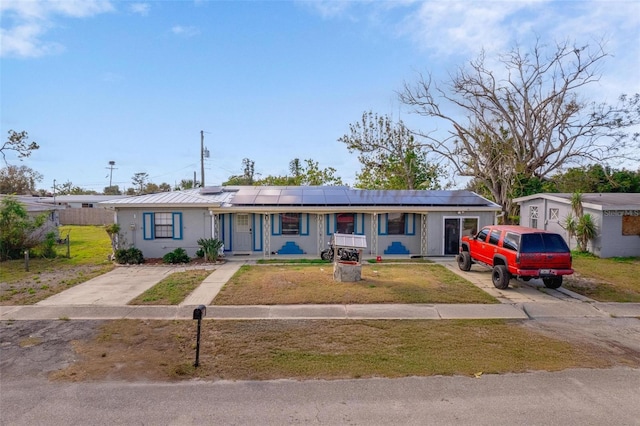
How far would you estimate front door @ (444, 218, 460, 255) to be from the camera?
17.9 meters

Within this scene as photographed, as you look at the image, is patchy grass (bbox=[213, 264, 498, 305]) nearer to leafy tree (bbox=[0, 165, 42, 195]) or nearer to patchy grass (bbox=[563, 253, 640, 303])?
patchy grass (bbox=[563, 253, 640, 303])

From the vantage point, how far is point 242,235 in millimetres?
18125

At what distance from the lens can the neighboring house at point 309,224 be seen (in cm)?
1705

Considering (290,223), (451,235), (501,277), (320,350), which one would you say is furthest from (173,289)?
(451,235)

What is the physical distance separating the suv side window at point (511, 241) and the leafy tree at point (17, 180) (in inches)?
2329

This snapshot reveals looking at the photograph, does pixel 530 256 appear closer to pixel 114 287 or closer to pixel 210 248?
pixel 210 248

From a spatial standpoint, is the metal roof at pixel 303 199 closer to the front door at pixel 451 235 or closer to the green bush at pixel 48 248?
the front door at pixel 451 235

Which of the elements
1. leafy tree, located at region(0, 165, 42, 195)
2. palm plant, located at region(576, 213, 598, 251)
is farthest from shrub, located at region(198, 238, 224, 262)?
leafy tree, located at region(0, 165, 42, 195)

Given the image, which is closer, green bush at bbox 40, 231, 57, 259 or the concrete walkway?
the concrete walkway

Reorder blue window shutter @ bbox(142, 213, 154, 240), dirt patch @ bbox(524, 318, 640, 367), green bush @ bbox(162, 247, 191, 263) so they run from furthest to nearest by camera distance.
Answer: blue window shutter @ bbox(142, 213, 154, 240)
green bush @ bbox(162, 247, 191, 263)
dirt patch @ bbox(524, 318, 640, 367)

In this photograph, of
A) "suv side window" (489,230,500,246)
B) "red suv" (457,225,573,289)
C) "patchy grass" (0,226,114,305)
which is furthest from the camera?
"suv side window" (489,230,500,246)

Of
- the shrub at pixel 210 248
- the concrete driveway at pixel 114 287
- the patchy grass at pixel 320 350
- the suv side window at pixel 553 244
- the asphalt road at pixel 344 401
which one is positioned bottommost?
the asphalt road at pixel 344 401

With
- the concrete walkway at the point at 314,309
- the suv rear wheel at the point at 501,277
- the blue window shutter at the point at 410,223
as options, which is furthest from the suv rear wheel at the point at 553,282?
the blue window shutter at the point at 410,223

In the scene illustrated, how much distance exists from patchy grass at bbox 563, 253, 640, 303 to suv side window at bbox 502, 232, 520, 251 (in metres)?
2.50
